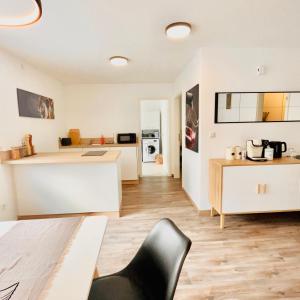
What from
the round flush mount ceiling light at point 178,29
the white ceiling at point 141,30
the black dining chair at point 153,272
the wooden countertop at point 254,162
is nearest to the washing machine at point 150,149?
the white ceiling at point 141,30

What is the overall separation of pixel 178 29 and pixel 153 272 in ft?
6.59

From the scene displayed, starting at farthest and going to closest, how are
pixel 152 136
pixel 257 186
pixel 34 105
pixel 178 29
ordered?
pixel 152 136
pixel 34 105
pixel 257 186
pixel 178 29

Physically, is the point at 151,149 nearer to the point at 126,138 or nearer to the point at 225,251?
the point at 126,138

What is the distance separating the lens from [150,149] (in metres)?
6.74

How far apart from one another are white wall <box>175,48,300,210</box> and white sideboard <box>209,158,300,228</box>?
0.35m

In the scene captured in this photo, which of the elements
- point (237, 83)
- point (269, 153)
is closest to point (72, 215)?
point (269, 153)

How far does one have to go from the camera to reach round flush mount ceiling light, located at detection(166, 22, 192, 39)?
1.83m

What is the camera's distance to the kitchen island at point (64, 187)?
2582 mm

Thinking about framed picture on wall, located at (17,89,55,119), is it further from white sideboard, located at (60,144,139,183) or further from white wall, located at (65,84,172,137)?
white sideboard, located at (60,144,139,183)

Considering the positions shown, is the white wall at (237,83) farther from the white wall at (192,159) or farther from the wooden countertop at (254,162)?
the wooden countertop at (254,162)

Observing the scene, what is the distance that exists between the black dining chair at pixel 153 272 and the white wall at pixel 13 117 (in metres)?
2.06

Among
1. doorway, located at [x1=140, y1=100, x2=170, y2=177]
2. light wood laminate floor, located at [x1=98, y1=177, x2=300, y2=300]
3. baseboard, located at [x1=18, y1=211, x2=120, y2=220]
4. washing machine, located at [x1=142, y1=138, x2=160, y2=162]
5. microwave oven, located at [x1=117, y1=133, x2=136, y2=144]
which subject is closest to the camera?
light wood laminate floor, located at [x1=98, y1=177, x2=300, y2=300]

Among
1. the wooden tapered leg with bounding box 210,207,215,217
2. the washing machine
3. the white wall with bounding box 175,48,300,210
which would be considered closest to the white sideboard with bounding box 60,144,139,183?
the white wall with bounding box 175,48,300,210

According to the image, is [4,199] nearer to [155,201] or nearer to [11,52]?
[11,52]
